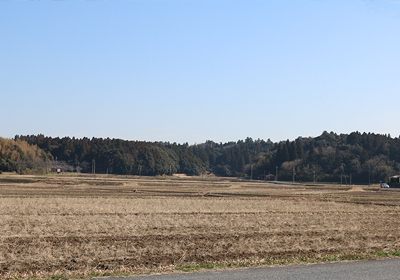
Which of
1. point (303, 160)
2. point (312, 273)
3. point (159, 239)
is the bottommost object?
point (159, 239)

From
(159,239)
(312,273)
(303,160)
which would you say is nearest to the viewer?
(312,273)

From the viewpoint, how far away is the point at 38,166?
14962 cm

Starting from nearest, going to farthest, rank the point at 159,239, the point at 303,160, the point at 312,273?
the point at 312,273 < the point at 159,239 < the point at 303,160

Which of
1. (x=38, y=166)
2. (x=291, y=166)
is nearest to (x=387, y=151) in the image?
(x=291, y=166)

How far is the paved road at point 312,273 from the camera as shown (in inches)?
476

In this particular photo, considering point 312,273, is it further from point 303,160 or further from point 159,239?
point 303,160

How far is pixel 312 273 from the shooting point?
12617 millimetres

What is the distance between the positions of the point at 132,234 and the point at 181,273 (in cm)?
812

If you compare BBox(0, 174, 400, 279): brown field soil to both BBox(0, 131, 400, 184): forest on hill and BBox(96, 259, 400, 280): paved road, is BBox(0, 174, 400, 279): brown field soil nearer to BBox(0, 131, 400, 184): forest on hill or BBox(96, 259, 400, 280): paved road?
BBox(96, 259, 400, 280): paved road

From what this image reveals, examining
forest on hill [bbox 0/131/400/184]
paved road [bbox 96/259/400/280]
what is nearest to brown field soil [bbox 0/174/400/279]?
paved road [bbox 96/259/400/280]

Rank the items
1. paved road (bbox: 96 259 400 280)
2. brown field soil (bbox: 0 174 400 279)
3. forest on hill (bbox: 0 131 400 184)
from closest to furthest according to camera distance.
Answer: paved road (bbox: 96 259 400 280) < brown field soil (bbox: 0 174 400 279) < forest on hill (bbox: 0 131 400 184)

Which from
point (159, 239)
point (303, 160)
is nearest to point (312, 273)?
point (159, 239)

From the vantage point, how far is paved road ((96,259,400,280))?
476 inches

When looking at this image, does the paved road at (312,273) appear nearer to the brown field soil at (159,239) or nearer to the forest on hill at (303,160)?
the brown field soil at (159,239)
